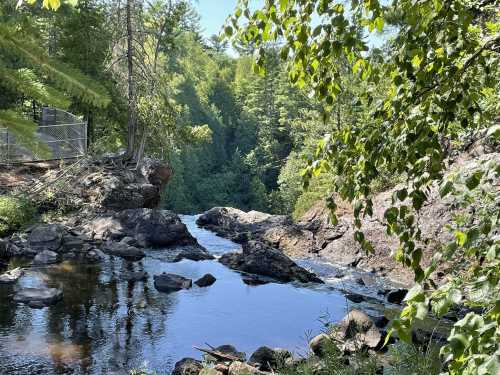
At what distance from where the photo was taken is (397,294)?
15867 millimetres

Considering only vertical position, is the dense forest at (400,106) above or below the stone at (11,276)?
above

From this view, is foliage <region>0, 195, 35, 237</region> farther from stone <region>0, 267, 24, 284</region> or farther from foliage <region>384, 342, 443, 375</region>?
foliage <region>384, 342, 443, 375</region>

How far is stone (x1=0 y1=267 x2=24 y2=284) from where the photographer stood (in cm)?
1481

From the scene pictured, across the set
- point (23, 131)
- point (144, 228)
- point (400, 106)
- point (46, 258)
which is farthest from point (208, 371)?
point (144, 228)

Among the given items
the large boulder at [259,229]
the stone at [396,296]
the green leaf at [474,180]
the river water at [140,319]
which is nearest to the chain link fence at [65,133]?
the large boulder at [259,229]

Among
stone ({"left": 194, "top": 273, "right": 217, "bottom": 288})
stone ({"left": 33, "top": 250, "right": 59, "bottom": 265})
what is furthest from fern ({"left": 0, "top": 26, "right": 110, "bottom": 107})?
stone ({"left": 33, "top": 250, "right": 59, "bottom": 265})

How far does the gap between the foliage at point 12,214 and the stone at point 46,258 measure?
258 centimetres

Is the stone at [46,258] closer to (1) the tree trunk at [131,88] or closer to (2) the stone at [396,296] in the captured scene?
(2) the stone at [396,296]

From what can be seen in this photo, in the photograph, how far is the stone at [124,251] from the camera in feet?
62.5

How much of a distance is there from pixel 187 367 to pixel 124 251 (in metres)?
10.1

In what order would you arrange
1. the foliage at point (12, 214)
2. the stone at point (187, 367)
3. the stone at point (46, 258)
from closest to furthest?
1. the stone at point (187, 367)
2. the stone at point (46, 258)
3. the foliage at point (12, 214)

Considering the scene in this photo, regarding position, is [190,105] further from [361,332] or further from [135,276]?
[361,332]

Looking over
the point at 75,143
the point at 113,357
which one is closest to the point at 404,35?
the point at 113,357

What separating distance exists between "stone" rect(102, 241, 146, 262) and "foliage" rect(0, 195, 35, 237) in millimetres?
3389
